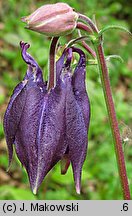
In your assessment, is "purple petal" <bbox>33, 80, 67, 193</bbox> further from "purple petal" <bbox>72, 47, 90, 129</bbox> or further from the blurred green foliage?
the blurred green foliage

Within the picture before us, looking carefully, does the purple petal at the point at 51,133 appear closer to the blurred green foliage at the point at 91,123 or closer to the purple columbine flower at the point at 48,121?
the purple columbine flower at the point at 48,121

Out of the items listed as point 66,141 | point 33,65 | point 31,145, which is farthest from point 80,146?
point 33,65

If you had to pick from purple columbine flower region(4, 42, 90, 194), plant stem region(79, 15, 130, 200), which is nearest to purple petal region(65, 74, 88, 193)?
purple columbine flower region(4, 42, 90, 194)

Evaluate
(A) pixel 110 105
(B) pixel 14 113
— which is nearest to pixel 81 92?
(A) pixel 110 105

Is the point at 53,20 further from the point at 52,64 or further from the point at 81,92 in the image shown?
the point at 81,92

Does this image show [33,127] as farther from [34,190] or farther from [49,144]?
[34,190]

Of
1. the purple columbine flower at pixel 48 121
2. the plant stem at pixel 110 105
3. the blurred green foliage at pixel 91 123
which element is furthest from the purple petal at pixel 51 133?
the blurred green foliage at pixel 91 123
